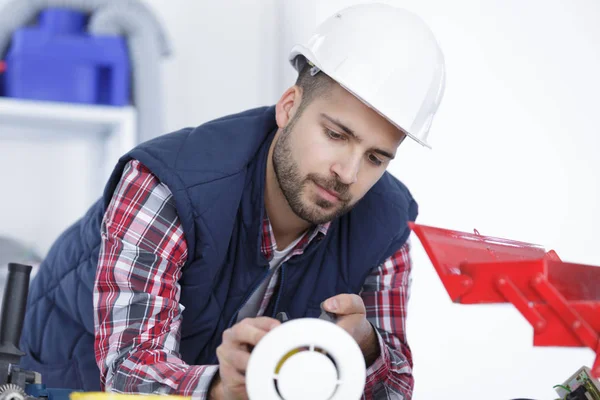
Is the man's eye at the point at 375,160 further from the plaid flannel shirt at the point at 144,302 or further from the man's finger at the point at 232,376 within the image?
the man's finger at the point at 232,376

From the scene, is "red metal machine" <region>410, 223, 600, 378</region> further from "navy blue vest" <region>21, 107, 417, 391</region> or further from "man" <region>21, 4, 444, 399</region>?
"navy blue vest" <region>21, 107, 417, 391</region>

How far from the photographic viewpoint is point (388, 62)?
1146 millimetres

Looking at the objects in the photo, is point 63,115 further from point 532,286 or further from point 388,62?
point 532,286

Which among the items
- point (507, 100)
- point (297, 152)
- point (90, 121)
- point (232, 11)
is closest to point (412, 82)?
point (297, 152)

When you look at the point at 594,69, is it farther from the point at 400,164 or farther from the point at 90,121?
the point at 90,121

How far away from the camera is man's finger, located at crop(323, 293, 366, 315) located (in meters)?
0.89

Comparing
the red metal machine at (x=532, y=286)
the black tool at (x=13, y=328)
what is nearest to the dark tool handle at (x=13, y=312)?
the black tool at (x=13, y=328)

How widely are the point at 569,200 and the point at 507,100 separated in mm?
313

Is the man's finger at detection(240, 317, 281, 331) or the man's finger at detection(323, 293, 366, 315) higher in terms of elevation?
the man's finger at detection(323, 293, 366, 315)

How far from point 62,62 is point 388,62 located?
1491 mm

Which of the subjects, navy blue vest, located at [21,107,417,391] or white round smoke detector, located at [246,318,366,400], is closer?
white round smoke detector, located at [246,318,366,400]

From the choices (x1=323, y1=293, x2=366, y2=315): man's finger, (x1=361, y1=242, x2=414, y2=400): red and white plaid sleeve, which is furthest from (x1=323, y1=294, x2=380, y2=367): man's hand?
(x1=361, y1=242, x2=414, y2=400): red and white plaid sleeve

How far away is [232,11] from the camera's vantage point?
2732mm

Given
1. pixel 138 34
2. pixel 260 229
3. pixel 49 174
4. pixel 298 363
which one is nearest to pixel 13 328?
pixel 298 363
